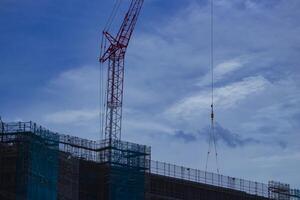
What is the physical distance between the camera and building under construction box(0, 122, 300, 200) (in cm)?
11925

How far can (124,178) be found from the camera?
139m

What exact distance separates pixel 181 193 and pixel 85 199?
22.6m

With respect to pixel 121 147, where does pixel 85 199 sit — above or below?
below

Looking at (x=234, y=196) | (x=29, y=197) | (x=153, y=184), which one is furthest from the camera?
(x=234, y=196)

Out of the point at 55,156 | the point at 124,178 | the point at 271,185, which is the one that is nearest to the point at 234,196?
the point at 271,185

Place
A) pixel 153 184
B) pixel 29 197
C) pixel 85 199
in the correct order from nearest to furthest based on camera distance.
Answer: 1. pixel 29 197
2. pixel 85 199
3. pixel 153 184

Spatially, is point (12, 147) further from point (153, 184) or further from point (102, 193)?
point (153, 184)

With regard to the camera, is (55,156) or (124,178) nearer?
(55,156)

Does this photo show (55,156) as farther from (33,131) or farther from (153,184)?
(153,184)

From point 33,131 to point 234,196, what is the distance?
185 ft

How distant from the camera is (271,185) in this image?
571ft

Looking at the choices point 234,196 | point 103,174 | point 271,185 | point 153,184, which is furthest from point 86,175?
point 271,185

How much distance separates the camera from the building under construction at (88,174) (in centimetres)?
11925

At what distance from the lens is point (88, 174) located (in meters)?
140
